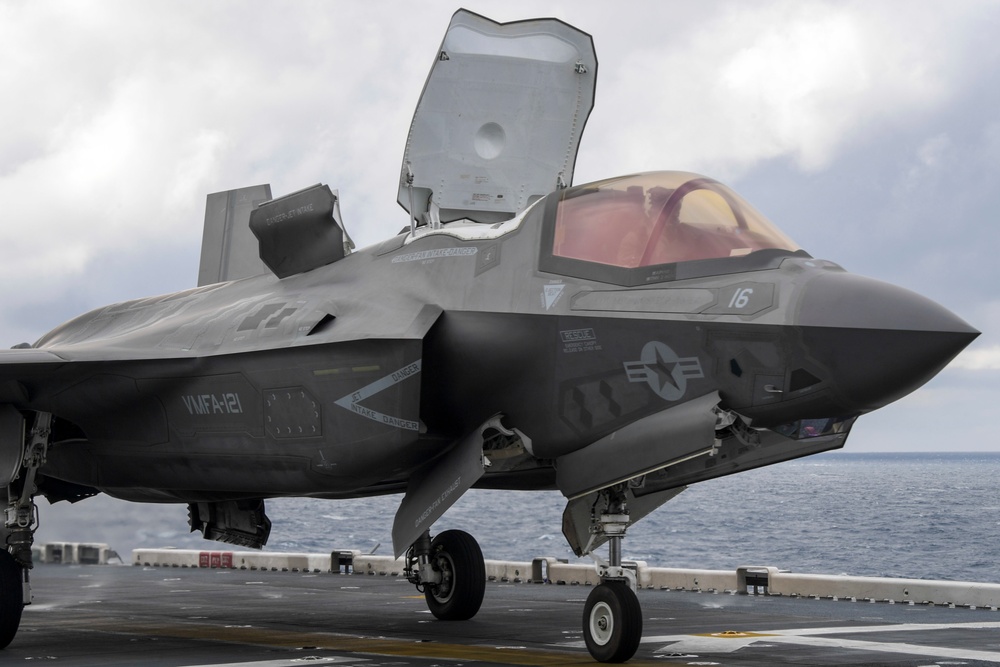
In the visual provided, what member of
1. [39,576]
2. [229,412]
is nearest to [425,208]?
[229,412]

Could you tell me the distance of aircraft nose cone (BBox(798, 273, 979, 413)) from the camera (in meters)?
7.03

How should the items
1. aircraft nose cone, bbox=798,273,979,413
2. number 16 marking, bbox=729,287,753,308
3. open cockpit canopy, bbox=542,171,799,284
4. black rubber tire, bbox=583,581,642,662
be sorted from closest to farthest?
aircraft nose cone, bbox=798,273,979,413
number 16 marking, bbox=729,287,753,308
open cockpit canopy, bbox=542,171,799,284
black rubber tire, bbox=583,581,642,662

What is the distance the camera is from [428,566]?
12680mm

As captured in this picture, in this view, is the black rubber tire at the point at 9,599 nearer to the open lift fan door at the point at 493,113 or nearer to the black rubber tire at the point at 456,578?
the black rubber tire at the point at 456,578

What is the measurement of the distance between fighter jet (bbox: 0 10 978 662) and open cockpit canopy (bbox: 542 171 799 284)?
0.02 metres

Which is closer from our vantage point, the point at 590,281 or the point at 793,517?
the point at 590,281

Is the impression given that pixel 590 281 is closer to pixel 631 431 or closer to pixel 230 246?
pixel 631 431

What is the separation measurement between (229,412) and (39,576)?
1364 centimetres

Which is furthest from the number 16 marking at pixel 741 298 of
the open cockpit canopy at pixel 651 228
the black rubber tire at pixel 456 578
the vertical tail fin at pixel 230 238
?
the vertical tail fin at pixel 230 238

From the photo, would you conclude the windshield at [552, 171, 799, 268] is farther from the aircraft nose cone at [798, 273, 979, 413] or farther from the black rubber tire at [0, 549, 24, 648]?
the black rubber tire at [0, 549, 24, 648]

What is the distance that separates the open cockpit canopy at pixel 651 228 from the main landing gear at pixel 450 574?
15.8 ft

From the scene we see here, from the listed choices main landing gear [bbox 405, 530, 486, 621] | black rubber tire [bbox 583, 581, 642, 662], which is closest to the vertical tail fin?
main landing gear [bbox 405, 530, 486, 621]

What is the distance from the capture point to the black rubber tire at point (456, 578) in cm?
1253

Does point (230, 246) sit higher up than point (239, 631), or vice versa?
point (230, 246)
